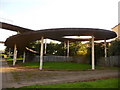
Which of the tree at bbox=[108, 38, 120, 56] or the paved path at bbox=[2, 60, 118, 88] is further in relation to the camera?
the tree at bbox=[108, 38, 120, 56]

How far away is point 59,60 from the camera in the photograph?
Answer: 1055 inches

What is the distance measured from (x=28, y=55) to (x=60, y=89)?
91.2 ft

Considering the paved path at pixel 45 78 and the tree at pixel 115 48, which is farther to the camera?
the tree at pixel 115 48

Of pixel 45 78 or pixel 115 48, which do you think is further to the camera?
pixel 115 48

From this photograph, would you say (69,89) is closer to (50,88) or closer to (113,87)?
(50,88)

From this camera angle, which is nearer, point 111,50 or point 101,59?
point 111,50

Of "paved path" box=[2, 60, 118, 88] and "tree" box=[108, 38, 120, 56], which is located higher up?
"tree" box=[108, 38, 120, 56]

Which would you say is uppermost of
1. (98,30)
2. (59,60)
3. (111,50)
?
(98,30)

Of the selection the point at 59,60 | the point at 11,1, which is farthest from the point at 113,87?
the point at 59,60

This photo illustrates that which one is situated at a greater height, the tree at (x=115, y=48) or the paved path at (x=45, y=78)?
the tree at (x=115, y=48)

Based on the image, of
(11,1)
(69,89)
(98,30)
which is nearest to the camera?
(69,89)

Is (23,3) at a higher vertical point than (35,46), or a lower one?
higher

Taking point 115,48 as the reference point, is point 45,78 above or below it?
below

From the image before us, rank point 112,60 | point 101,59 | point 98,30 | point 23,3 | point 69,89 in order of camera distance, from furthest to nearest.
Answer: point 101,59 < point 112,60 < point 98,30 < point 23,3 < point 69,89
